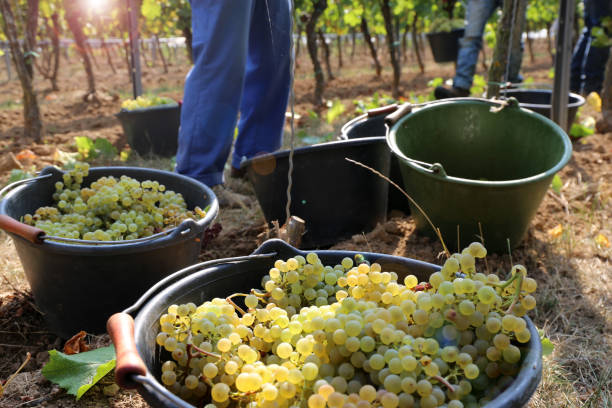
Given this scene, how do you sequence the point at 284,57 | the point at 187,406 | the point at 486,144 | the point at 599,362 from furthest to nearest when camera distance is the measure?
the point at 284,57 < the point at 486,144 < the point at 599,362 < the point at 187,406

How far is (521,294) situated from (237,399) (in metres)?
0.53

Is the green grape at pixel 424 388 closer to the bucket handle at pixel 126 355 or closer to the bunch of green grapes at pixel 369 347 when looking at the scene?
the bunch of green grapes at pixel 369 347

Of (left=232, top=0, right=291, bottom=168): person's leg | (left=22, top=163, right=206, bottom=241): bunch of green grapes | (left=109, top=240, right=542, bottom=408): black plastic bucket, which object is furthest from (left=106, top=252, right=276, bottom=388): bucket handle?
(left=232, top=0, right=291, bottom=168): person's leg

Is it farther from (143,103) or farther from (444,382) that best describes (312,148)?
(143,103)

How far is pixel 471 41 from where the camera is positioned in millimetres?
4980

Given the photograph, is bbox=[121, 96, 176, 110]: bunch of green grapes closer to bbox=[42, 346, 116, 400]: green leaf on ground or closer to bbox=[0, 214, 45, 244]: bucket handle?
bbox=[0, 214, 45, 244]: bucket handle

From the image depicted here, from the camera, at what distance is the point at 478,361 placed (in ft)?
2.80

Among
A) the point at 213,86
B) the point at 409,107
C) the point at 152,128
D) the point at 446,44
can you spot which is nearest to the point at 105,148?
the point at 152,128

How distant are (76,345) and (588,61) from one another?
19.6ft

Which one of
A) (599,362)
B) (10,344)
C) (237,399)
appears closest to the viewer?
(237,399)

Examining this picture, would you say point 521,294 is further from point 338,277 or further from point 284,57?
point 284,57

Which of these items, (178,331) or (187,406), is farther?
(178,331)

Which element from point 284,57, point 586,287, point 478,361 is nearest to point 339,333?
point 478,361

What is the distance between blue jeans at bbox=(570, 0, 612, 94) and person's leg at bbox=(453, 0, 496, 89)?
1.26 m
